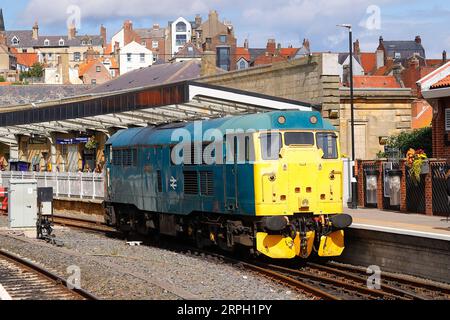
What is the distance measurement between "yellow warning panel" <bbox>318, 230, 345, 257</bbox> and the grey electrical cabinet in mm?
11747

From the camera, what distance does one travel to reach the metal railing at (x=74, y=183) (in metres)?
34.9

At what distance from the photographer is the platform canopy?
27.5 m

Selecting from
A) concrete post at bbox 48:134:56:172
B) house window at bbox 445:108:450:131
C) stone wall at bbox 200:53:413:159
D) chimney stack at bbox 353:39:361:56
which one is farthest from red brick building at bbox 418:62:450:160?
chimney stack at bbox 353:39:361:56

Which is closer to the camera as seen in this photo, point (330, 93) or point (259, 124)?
point (259, 124)

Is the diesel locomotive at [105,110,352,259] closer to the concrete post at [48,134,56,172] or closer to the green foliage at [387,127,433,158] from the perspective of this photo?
the green foliage at [387,127,433,158]

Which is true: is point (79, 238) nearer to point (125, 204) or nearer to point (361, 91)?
point (125, 204)

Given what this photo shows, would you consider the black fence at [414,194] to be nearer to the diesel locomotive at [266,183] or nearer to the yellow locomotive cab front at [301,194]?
the diesel locomotive at [266,183]

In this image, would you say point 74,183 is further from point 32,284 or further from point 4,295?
point 4,295

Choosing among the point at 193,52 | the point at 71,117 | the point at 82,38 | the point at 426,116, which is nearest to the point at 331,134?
the point at 71,117

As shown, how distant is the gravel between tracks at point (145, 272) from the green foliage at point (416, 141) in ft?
54.6

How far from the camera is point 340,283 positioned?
55.2 feet

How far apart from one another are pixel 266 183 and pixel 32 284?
535 centimetres

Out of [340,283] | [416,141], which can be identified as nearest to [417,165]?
[340,283]

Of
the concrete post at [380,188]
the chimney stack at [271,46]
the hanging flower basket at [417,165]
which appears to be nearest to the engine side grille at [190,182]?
the hanging flower basket at [417,165]
